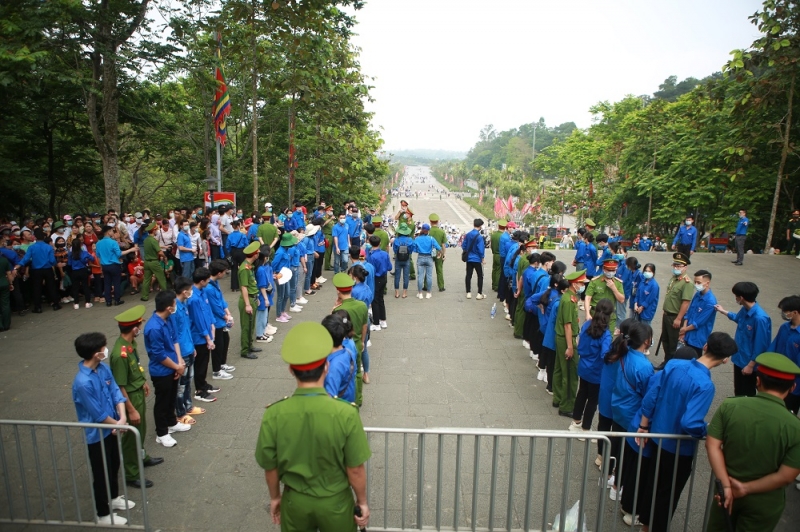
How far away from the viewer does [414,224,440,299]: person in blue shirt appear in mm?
11180

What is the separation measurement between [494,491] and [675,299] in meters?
5.12

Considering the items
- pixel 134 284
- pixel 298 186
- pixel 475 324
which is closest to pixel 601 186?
pixel 298 186

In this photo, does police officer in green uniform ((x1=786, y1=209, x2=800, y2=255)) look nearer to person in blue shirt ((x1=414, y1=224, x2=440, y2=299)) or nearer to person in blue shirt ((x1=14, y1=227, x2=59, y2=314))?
person in blue shirt ((x1=414, y1=224, x2=440, y2=299))

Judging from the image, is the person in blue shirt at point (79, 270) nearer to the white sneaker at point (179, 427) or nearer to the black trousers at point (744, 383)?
the white sneaker at point (179, 427)

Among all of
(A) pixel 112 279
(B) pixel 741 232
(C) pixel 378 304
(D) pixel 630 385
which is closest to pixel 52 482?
(D) pixel 630 385

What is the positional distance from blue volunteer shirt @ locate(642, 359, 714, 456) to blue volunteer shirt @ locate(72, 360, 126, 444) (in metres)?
4.35

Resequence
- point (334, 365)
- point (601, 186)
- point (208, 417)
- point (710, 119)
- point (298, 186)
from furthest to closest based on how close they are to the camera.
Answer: point (601, 186), point (298, 186), point (710, 119), point (208, 417), point (334, 365)

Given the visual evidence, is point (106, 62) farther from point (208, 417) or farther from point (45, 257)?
point (208, 417)

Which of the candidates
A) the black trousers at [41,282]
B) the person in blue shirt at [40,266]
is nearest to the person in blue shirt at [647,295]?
the person in blue shirt at [40,266]

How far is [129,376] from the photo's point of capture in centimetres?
468

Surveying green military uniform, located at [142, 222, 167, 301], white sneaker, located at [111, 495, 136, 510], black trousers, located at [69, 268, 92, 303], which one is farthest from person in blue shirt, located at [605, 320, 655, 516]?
black trousers, located at [69, 268, 92, 303]

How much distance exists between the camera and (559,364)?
6.41 metres

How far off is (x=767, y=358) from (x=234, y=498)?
4388mm

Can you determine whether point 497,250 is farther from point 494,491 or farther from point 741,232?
point 741,232
